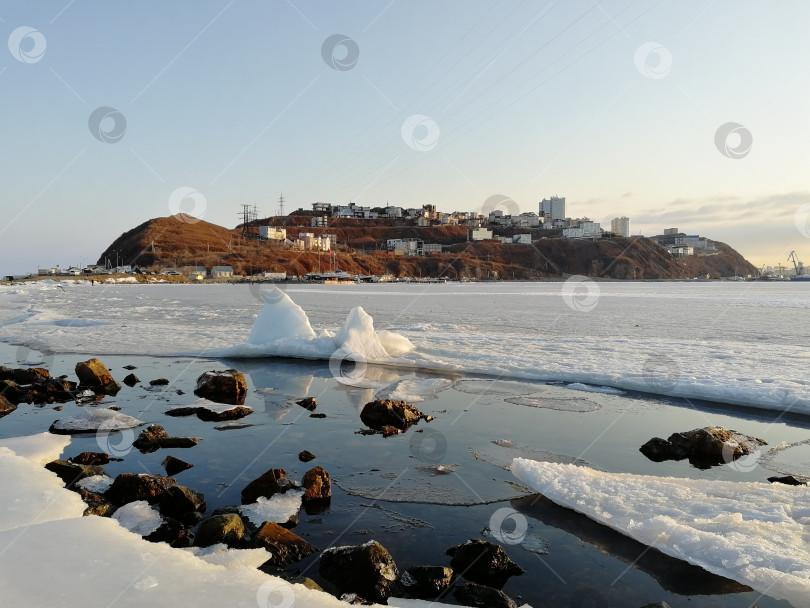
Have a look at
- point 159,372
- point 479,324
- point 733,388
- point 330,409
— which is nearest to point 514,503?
point 330,409

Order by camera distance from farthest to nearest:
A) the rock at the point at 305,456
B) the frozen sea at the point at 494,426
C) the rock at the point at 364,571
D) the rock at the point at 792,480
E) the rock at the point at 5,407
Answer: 1. the rock at the point at 5,407
2. the rock at the point at 305,456
3. the rock at the point at 792,480
4. the frozen sea at the point at 494,426
5. the rock at the point at 364,571

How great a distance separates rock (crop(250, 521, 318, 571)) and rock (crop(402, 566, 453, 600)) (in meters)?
1.01

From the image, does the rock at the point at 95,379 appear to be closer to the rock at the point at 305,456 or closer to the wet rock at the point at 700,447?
the rock at the point at 305,456

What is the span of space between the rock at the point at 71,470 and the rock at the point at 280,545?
287 centimetres

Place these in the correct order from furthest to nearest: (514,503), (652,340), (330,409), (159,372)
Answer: (652,340), (159,372), (330,409), (514,503)

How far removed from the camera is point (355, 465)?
7.61 metres

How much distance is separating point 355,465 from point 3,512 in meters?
3.91

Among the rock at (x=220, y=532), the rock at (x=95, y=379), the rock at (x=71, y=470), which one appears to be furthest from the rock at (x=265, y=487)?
the rock at (x=95, y=379)

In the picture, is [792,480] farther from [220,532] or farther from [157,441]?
[157,441]

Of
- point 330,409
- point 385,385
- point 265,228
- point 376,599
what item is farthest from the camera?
point 265,228

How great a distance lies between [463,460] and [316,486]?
2326 millimetres

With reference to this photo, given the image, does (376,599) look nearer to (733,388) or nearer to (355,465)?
(355,465)

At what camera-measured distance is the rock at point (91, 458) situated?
7.43m

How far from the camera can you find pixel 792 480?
7023mm
